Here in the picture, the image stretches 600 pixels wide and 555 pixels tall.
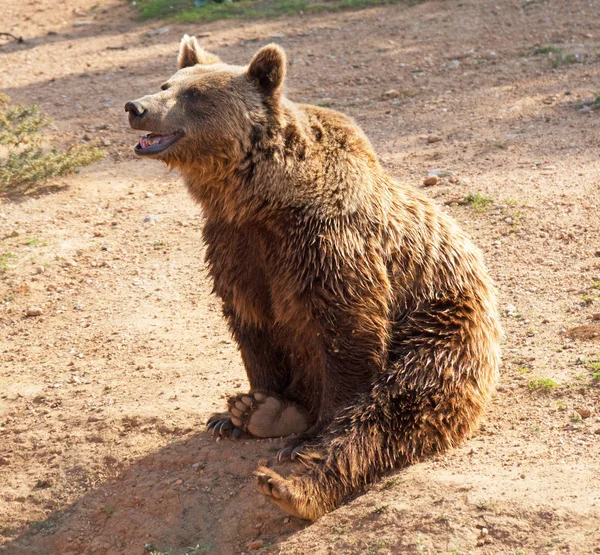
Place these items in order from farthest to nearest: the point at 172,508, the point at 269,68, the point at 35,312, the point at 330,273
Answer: the point at 35,312
the point at 172,508
the point at 269,68
the point at 330,273

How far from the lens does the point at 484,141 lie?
859cm

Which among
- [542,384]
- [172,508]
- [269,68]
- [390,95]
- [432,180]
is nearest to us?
[269,68]

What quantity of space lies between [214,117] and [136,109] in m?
0.41

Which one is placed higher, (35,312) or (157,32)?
(157,32)

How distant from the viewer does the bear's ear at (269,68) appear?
4.59 metres

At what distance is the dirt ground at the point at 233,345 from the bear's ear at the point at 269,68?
1993 millimetres

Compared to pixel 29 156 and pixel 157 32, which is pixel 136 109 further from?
pixel 157 32

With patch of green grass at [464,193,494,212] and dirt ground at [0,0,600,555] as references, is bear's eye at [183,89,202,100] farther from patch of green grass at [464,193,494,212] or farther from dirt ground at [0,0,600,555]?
patch of green grass at [464,193,494,212]

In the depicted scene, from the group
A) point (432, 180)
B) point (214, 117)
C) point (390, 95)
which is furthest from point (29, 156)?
point (214, 117)

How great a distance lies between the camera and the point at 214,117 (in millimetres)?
4574

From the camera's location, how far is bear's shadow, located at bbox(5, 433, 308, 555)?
454 centimetres

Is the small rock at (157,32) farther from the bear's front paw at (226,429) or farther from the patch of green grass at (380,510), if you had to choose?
the patch of green grass at (380,510)

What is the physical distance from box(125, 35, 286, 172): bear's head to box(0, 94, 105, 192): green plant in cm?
414

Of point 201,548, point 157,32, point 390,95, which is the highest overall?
point 157,32
